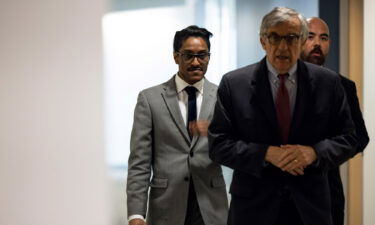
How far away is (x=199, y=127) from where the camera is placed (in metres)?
2.10

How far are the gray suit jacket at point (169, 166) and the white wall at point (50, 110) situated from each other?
4.18 ft

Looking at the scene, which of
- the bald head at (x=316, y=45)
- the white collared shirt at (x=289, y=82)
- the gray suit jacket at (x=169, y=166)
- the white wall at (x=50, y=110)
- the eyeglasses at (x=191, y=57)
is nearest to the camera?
the white collared shirt at (x=289, y=82)

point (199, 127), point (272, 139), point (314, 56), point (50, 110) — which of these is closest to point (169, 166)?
point (199, 127)

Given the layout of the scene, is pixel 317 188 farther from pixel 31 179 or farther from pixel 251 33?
pixel 31 179

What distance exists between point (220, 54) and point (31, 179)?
1554mm

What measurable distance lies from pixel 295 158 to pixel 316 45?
3.17 feet

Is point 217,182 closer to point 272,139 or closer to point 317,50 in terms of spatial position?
point 272,139

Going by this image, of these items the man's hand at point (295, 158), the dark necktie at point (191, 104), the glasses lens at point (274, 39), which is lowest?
the man's hand at point (295, 158)

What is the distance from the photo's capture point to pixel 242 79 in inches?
67.1

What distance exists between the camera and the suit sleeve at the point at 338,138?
159 centimetres

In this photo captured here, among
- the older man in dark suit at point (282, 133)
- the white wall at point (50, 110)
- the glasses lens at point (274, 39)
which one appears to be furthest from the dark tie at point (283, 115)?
the white wall at point (50, 110)

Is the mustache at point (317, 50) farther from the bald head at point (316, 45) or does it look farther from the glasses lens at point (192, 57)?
the glasses lens at point (192, 57)

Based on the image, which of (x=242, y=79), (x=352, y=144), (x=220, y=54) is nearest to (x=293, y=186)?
(x=352, y=144)

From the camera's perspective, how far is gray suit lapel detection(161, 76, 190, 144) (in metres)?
2.10
